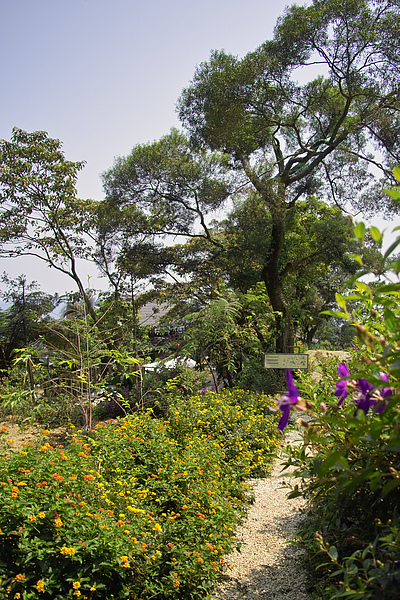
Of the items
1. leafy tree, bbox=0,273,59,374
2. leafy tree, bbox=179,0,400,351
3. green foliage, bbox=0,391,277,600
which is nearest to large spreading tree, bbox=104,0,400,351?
leafy tree, bbox=179,0,400,351

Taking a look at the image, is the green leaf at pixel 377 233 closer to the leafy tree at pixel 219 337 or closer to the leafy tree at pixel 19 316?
the leafy tree at pixel 219 337

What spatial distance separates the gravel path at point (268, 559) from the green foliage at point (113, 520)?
11 centimetres

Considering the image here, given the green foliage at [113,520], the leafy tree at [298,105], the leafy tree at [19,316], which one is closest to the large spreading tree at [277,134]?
the leafy tree at [298,105]

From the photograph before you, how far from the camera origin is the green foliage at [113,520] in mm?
1926

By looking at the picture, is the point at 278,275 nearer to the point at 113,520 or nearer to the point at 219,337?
the point at 219,337

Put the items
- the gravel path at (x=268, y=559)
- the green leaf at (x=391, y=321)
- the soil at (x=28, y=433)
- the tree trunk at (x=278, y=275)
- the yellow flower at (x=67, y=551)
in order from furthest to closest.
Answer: the tree trunk at (x=278, y=275)
the soil at (x=28, y=433)
the gravel path at (x=268, y=559)
the yellow flower at (x=67, y=551)
the green leaf at (x=391, y=321)

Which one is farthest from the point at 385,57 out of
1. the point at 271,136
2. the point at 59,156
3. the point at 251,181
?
the point at 59,156

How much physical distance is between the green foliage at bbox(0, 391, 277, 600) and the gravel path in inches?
4.5

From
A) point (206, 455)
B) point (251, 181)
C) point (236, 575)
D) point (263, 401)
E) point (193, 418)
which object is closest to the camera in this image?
point (236, 575)

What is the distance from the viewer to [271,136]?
956cm

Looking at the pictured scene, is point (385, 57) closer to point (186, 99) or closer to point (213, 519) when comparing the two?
point (186, 99)

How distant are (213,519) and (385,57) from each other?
7.96m

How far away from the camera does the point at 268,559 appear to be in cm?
284

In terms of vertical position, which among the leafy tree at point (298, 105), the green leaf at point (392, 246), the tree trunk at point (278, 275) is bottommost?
the green leaf at point (392, 246)
